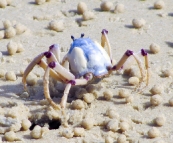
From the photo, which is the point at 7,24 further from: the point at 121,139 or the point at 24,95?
the point at 121,139

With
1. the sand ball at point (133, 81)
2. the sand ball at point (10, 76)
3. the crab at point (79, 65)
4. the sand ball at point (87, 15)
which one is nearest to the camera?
the crab at point (79, 65)

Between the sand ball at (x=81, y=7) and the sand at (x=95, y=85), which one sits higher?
the sand ball at (x=81, y=7)

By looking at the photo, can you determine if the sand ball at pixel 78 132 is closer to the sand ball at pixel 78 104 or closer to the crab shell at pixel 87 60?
the sand ball at pixel 78 104

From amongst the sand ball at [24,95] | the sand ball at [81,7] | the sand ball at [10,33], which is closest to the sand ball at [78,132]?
the sand ball at [24,95]

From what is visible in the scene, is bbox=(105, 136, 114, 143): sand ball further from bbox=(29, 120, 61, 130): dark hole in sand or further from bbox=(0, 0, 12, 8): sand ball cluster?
bbox=(0, 0, 12, 8): sand ball cluster

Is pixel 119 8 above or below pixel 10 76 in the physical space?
above

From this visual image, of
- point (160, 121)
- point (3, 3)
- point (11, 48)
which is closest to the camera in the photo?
point (160, 121)

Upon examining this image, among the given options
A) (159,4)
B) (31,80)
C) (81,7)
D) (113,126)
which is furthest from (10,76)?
(159,4)

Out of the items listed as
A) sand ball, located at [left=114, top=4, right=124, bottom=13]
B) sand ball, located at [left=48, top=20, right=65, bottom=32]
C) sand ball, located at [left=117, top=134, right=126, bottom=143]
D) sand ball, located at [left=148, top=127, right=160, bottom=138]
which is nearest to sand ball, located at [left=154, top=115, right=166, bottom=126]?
sand ball, located at [left=148, top=127, right=160, bottom=138]

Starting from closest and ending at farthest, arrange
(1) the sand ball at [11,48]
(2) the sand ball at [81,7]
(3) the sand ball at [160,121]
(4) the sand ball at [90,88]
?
(3) the sand ball at [160,121] → (4) the sand ball at [90,88] → (1) the sand ball at [11,48] → (2) the sand ball at [81,7]
